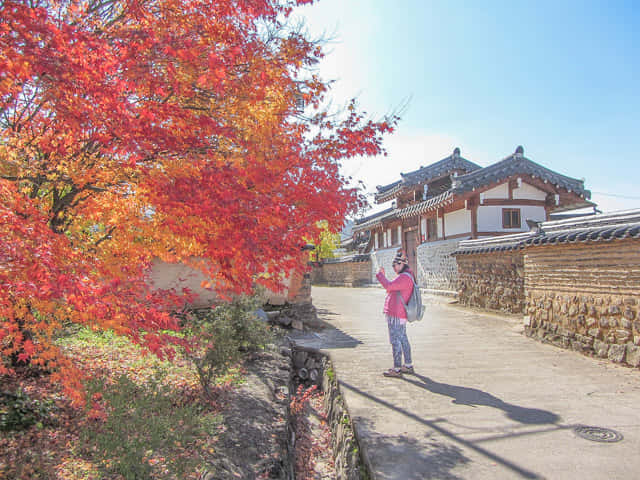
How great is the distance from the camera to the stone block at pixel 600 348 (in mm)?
6926

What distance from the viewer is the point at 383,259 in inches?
1093

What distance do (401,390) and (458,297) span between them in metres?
11.4

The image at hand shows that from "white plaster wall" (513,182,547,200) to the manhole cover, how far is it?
15706 mm

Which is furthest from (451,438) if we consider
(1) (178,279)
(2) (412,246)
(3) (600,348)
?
(2) (412,246)

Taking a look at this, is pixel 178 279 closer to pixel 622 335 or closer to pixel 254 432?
pixel 254 432

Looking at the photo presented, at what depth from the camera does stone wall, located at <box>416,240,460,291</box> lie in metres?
18.5

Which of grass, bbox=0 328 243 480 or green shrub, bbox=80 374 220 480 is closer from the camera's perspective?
green shrub, bbox=80 374 220 480

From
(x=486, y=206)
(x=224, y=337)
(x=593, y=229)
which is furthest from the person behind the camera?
(x=486, y=206)

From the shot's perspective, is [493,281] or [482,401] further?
[493,281]

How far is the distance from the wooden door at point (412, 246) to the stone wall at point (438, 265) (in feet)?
3.61

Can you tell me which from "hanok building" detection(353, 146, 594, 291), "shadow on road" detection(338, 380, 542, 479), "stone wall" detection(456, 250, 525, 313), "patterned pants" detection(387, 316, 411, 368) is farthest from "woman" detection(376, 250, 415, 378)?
"hanok building" detection(353, 146, 594, 291)

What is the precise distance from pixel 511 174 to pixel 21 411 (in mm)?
18379

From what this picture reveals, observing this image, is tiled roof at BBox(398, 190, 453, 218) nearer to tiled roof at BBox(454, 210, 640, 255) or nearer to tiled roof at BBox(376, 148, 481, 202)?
tiled roof at BBox(376, 148, 481, 202)

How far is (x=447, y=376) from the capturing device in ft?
20.8
